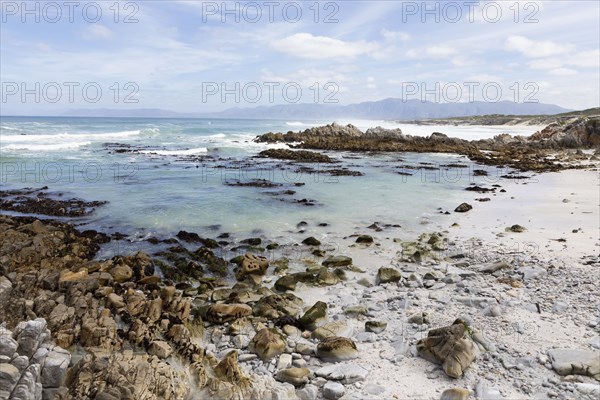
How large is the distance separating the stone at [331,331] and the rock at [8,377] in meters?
3.82

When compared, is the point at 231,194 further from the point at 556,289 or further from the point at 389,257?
the point at 556,289

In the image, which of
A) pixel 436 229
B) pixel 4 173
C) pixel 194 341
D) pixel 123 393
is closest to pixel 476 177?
pixel 436 229

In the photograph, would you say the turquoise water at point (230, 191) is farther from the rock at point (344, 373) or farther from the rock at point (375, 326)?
the rock at point (344, 373)

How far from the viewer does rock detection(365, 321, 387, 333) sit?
6222mm

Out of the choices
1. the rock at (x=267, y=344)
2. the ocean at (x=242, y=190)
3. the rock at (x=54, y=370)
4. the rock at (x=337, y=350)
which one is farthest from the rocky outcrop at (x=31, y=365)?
the ocean at (x=242, y=190)

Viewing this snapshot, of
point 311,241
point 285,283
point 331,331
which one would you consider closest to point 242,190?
point 311,241

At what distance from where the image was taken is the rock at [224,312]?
667 cm

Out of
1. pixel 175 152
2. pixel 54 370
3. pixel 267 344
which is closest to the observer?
pixel 54 370

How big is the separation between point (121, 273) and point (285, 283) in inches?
141

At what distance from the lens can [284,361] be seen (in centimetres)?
538

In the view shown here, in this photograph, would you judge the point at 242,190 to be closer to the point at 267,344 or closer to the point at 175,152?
the point at 267,344

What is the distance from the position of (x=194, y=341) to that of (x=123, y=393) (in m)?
1.83

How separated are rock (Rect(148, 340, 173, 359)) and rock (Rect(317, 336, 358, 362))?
2178 mm

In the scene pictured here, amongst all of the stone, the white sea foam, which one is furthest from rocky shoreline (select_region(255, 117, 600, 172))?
the stone
